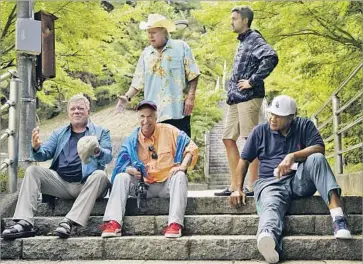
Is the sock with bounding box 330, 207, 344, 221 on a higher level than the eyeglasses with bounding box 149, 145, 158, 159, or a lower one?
lower

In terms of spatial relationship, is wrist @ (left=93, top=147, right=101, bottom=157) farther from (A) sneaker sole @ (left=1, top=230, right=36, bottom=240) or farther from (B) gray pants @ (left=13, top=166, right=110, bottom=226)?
(A) sneaker sole @ (left=1, top=230, right=36, bottom=240)

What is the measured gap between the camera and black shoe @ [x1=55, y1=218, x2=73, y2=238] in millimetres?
4273

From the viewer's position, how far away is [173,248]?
4.14 meters

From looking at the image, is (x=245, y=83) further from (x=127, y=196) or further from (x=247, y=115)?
(x=127, y=196)

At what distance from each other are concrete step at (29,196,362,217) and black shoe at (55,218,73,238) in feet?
1.60

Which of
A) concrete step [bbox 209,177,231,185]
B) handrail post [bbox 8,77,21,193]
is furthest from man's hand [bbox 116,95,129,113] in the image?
concrete step [bbox 209,177,231,185]

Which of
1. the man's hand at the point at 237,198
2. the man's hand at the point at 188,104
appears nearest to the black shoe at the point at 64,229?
the man's hand at the point at 237,198

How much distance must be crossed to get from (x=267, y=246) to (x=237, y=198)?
0.88 m

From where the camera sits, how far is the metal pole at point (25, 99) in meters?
6.34

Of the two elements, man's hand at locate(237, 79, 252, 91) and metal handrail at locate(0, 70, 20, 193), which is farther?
metal handrail at locate(0, 70, 20, 193)

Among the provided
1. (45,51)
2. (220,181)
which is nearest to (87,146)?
(45,51)

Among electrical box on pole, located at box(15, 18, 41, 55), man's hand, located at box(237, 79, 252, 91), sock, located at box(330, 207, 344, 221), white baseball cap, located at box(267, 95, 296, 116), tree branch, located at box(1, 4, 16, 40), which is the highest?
tree branch, located at box(1, 4, 16, 40)

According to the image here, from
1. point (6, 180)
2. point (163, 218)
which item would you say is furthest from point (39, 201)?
point (163, 218)

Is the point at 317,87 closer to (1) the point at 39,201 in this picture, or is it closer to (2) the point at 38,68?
(2) the point at 38,68
